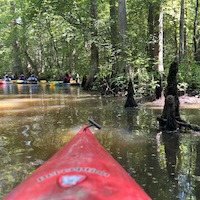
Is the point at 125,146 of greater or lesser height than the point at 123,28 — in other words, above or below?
below

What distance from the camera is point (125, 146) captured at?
693cm

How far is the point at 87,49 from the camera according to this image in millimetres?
26766

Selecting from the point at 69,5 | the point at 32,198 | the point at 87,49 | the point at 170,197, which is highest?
the point at 69,5

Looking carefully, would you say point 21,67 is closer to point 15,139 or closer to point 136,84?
point 136,84

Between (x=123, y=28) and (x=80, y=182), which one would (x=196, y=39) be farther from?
(x=80, y=182)

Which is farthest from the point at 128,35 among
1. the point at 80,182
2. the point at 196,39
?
the point at 80,182

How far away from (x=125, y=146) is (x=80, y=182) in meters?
4.47

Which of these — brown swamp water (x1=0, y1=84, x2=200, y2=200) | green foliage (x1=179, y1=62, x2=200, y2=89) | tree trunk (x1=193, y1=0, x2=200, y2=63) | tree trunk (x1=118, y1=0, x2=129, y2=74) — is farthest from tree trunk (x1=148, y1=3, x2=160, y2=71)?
brown swamp water (x1=0, y1=84, x2=200, y2=200)

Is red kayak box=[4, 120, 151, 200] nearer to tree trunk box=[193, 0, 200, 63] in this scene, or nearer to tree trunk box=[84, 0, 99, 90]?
tree trunk box=[193, 0, 200, 63]

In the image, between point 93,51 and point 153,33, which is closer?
point 153,33

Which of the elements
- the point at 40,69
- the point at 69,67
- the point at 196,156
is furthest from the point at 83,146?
the point at 40,69

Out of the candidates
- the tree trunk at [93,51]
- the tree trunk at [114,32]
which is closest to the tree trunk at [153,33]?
the tree trunk at [114,32]

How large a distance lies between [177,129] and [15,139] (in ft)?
12.3

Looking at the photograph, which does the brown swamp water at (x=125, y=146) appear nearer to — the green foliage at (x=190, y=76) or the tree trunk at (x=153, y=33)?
the green foliage at (x=190, y=76)
